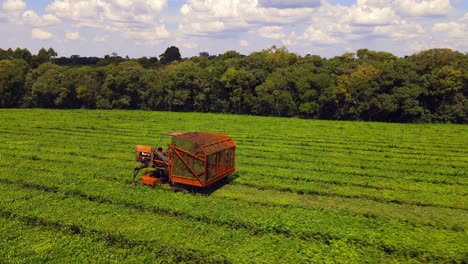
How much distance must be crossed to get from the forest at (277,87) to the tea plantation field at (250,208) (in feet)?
92.4

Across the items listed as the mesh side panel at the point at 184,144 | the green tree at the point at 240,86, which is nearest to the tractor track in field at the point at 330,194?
the mesh side panel at the point at 184,144

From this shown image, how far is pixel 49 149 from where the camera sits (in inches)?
1206

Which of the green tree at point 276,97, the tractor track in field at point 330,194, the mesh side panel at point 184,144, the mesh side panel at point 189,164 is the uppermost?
the green tree at point 276,97

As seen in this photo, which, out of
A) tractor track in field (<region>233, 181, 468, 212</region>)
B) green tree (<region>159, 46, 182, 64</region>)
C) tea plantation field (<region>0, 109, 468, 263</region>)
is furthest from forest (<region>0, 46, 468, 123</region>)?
green tree (<region>159, 46, 182, 64</region>)

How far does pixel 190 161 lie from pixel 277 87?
4939cm

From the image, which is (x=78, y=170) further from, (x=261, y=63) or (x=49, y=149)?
(x=261, y=63)

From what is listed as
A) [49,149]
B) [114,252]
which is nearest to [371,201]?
[114,252]

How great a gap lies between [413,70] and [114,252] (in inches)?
2269

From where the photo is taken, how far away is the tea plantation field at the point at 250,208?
13.5 meters

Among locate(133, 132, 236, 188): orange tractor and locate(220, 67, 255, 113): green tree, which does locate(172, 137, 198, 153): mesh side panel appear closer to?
locate(133, 132, 236, 188): orange tractor

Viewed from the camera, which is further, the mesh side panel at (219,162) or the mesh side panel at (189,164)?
the mesh side panel at (219,162)

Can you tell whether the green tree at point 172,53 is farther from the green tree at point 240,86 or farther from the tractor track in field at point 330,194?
the tractor track in field at point 330,194

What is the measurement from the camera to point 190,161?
1988cm

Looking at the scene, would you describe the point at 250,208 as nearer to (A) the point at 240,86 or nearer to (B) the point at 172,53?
(A) the point at 240,86
